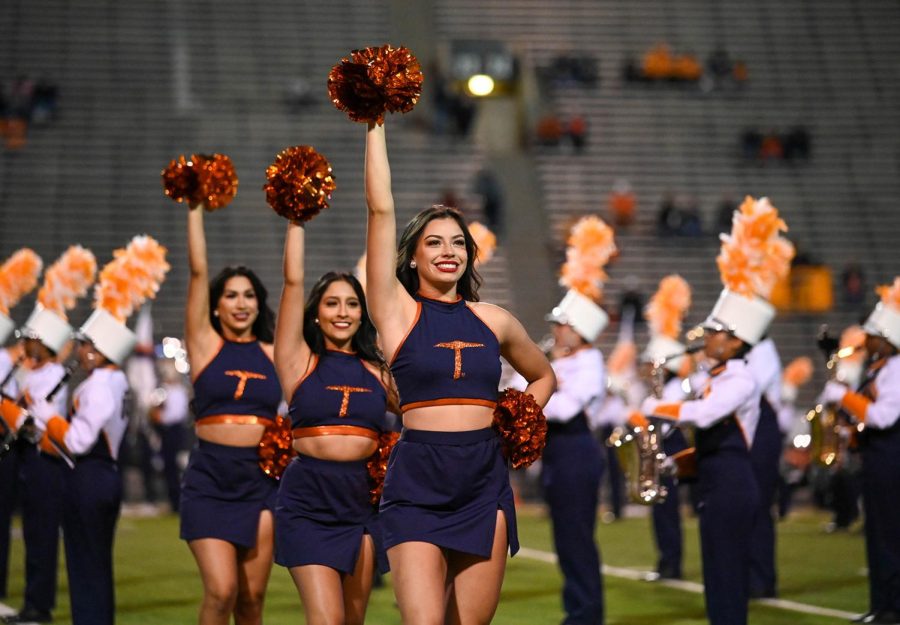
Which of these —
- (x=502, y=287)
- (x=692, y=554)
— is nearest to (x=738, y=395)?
(x=692, y=554)

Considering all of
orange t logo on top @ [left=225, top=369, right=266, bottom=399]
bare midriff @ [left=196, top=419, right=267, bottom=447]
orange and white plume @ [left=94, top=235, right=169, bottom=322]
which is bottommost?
bare midriff @ [left=196, top=419, right=267, bottom=447]

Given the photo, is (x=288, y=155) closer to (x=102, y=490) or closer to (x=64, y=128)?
(x=102, y=490)

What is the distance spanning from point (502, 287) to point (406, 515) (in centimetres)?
2001

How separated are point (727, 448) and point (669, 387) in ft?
13.9

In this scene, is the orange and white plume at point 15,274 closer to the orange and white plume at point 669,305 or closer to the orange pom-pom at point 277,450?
the orange pom-pom at point 277,450

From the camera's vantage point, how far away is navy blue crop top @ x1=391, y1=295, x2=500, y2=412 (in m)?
4.62

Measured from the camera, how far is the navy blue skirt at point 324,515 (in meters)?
5.60

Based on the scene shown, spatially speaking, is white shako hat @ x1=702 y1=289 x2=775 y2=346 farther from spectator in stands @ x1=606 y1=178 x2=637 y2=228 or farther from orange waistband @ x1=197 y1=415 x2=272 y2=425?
spectator in stands @ x1=606 y1=178 x2=637 y2=228

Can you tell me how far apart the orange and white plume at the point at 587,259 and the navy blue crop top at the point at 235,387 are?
346cm

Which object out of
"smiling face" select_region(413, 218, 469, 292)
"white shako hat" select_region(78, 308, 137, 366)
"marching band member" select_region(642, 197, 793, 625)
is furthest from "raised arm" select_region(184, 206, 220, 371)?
"marching band member" select_region(642, 197, 793, 625)

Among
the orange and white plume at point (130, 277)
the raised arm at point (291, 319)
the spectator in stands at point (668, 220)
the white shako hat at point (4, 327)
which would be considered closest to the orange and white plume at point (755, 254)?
the raised arm at point (291, 319)

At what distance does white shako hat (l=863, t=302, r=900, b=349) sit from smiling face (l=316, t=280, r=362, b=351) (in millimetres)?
4220

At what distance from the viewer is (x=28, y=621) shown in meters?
8.54

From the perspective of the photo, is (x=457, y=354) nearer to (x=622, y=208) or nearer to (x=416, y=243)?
(x=416, y=243)
